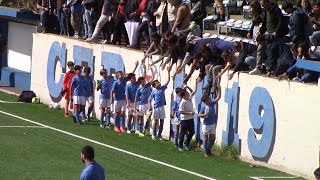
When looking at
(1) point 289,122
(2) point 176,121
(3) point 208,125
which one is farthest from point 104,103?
(1) point 289,122

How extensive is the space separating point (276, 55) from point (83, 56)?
11.1m

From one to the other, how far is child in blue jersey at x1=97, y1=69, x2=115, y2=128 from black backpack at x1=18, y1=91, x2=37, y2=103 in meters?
5.88

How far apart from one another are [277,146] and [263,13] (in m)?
3.38

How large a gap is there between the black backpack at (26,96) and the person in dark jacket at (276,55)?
45.2 feet

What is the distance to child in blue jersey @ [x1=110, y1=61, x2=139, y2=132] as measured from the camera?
30.5m

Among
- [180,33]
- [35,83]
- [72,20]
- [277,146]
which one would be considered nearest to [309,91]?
[277,146]

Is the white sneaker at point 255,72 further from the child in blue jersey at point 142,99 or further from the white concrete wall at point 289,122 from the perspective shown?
the child in blue jersey at point 142,99

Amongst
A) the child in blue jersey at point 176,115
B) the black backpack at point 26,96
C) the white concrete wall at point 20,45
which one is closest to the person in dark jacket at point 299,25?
the child in blue jersey at point 176,115

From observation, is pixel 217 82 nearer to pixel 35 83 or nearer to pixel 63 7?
pixel 63 7

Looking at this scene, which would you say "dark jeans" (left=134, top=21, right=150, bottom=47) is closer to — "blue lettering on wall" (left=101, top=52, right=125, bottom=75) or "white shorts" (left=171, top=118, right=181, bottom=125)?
"blue lettering on wall" (left=101, top=52, right=125, bottom=75)

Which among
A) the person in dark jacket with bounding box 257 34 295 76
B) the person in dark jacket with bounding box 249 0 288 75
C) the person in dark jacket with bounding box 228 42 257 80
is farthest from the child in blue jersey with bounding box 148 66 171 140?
the person in dark jacket with bounding box 257 34 295 76

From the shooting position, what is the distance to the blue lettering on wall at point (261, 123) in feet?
82.3

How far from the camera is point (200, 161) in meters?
25.7

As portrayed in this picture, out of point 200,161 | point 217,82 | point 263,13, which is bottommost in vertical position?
point 200,161
